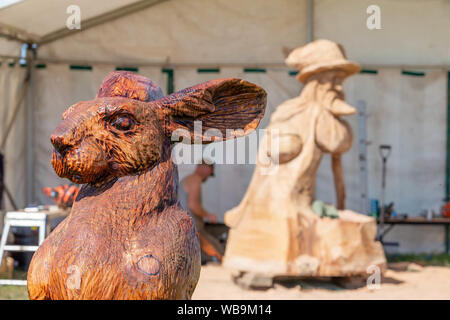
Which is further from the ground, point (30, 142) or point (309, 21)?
point (309, 21)

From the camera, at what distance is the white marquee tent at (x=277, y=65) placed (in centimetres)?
559

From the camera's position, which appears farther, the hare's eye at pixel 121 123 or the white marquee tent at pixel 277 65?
the white marquee tent at pixel 277 65

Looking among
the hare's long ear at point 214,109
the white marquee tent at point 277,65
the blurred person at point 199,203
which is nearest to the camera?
the hare's long ear at point 214,109

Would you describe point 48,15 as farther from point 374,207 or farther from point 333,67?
point 374,207

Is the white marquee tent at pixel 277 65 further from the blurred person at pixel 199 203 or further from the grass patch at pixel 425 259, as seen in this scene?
the blurred person at pixel 199 203

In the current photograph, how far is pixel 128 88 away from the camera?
98cm

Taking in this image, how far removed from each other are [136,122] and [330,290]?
354 cm

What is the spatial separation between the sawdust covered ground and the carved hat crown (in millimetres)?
1945

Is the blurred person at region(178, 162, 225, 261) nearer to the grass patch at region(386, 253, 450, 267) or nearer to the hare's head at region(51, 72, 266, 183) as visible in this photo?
the grass patch at region(386, 253, 450, 267)

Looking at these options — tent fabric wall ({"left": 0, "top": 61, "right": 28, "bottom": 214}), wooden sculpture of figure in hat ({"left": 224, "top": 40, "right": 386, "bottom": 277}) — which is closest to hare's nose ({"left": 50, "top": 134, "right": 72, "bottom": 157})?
wooden sculpture of figure in hat ({"left": 224, "top": 40, "right": 386, "bottom": 277})

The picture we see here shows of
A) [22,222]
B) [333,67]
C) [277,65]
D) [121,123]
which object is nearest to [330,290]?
[333,67]

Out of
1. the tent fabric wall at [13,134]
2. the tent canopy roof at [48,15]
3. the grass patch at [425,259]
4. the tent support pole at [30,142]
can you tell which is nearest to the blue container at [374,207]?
the grass patch at [425,259]

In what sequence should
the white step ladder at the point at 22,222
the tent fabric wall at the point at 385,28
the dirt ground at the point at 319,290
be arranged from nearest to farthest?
the white step ladder at the point at 22,222 → the dirt ground at the point at 319,290 → the tent fabric wall at the point at 385,28

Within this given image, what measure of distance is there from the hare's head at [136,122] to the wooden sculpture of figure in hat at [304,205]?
8.84 feet
